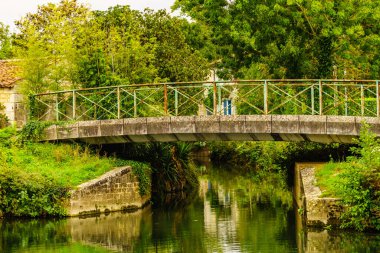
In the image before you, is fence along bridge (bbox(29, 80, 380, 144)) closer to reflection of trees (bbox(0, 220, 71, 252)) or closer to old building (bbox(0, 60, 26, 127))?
reflection of trees (bbox(0, 220, 71, 252))

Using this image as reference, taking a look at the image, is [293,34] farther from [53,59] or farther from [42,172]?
[42,172]

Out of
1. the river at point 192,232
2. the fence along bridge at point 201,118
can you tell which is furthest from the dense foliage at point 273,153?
the river at point 192,232

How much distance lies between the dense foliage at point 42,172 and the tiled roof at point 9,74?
26.0ft

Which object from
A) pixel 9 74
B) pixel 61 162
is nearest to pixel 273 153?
pixel 61 162

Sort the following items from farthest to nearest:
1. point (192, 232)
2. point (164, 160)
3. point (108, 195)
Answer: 1. point (164, 160)
2. point (108, 195)
3. point (192, 232)

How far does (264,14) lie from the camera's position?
37688 mm

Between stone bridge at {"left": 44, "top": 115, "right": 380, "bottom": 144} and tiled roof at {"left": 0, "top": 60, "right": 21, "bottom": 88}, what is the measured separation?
7.95 metres

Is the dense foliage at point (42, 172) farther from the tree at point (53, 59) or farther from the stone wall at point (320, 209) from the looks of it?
the stone wall at point (320, 209)

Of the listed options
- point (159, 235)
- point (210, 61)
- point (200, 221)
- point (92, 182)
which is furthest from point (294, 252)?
point (210, 61)

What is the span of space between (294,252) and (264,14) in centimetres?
1981

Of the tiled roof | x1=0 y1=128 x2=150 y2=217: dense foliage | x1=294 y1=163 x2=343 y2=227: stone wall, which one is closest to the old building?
the tiled roof

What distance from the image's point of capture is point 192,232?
22812 mm

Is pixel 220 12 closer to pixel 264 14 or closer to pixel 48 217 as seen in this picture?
pixel 264 14

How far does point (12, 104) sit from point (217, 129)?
1355cm
